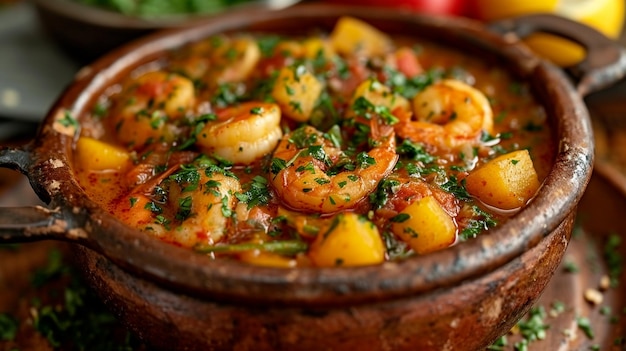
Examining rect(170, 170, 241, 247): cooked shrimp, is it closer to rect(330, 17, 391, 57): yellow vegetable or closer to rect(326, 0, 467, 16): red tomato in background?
rect(330, 17, 391, 57): yellow vegetable

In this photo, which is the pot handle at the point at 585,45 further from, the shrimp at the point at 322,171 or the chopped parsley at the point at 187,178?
the chopped parsley at the point at 187,178

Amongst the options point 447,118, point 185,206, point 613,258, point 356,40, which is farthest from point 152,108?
point 613,258

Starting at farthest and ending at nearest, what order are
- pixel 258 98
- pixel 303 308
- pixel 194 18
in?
pixel 194 18 → pixel 258 98 → pixel 303 308

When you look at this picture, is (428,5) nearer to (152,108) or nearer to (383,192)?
(152,108)

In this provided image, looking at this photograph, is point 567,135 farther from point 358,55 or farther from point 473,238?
point 358,55

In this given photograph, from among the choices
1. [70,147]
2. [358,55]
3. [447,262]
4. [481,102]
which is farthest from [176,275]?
[358,55]

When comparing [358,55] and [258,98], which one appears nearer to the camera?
[258,98]
